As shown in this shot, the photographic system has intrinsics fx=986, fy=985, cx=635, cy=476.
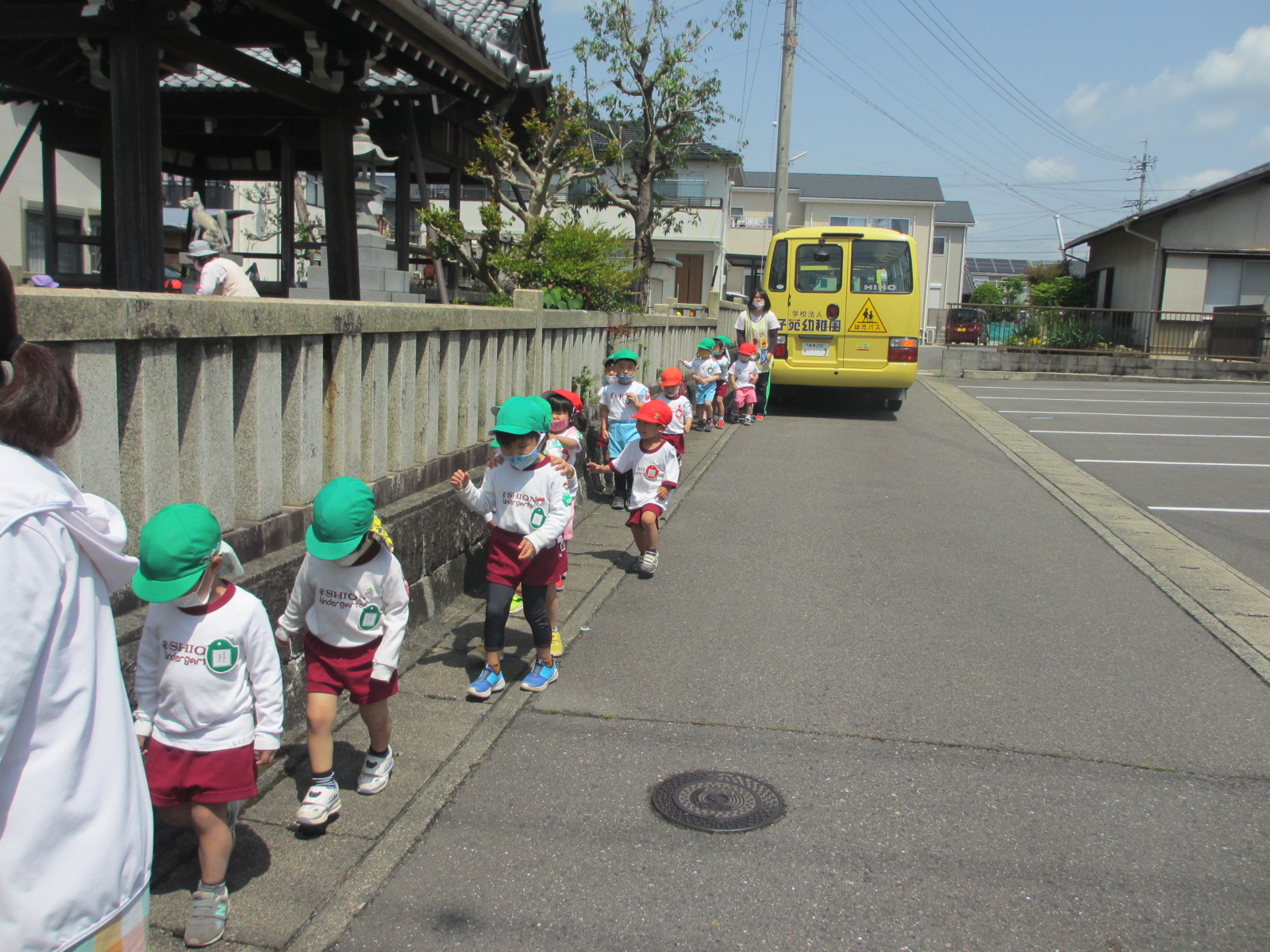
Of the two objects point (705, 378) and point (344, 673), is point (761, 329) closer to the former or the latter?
point (705, 378)

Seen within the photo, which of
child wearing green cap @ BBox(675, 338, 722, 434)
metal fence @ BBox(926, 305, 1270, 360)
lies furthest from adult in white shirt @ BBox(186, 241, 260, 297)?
metal fence @ BBox(926, 305, 1270, 360)

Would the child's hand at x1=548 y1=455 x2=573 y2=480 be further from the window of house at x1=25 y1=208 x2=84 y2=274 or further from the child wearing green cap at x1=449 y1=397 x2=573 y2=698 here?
the window of house at x1=25 y1=208 x2=84 y2=274

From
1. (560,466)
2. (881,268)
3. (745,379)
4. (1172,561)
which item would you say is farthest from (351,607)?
(881,268)

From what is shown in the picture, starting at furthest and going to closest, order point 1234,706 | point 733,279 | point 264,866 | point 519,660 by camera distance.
A: point 733,279 → point 519,660 → point 1234,706 → point 264,866

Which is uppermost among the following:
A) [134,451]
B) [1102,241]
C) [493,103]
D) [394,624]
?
[1102,241]

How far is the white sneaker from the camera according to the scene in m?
3.18

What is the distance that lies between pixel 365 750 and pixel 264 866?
31.2 inches

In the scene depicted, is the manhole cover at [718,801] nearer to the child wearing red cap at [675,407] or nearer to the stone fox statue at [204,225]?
the child wearing red cap at [675,407]

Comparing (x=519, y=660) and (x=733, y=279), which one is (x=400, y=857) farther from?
(x=733, y=279)

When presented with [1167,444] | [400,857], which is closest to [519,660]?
[400,857]

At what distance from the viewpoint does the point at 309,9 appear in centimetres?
602

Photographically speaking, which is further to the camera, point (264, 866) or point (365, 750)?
point (365, 750)

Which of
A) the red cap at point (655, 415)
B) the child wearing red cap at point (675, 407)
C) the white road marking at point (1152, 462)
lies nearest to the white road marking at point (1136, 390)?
the white road marking at point (1152, 462)

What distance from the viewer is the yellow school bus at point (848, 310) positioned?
14172mm
